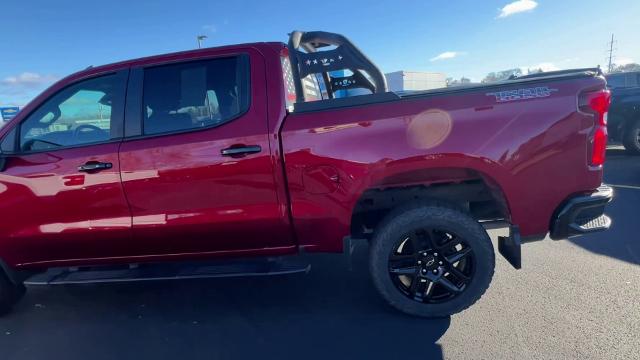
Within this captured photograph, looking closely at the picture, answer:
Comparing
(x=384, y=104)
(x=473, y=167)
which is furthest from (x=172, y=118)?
(x=473, y=167)

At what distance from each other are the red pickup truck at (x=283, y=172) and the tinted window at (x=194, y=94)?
0.04 ft

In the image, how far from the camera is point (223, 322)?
291 cm

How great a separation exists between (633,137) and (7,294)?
10.4 metres

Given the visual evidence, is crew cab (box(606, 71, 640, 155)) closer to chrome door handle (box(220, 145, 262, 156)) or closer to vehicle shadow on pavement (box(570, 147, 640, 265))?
vehicle shadow on pavement (box(570, 147, 640, 265))

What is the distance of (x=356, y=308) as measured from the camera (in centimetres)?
299

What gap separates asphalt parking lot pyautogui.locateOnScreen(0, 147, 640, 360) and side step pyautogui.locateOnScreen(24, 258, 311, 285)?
1.30 ft

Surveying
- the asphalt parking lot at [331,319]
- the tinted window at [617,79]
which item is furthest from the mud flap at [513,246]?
the tinted window at [617,79]

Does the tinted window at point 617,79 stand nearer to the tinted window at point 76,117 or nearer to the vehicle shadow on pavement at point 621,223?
the vehicle shadow on pavement at point 621,223

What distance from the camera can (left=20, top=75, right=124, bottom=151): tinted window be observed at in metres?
2.88

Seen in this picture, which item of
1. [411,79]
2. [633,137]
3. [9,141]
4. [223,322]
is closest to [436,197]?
[223,322]

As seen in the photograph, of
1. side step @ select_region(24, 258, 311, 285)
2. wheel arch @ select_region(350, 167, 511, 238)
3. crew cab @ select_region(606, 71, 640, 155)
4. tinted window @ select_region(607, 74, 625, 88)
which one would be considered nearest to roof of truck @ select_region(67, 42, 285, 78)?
wheel arch @ select_region(350, 167, 511, 238)

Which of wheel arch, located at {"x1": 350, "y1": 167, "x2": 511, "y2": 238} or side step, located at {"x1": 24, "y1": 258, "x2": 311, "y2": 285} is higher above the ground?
wheel arch, located at {"x1": 350, "y1": 167, "x2": 511, "y2": 238}

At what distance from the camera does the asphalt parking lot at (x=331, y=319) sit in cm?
248

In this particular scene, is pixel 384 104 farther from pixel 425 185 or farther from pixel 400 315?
pixel 400 315
